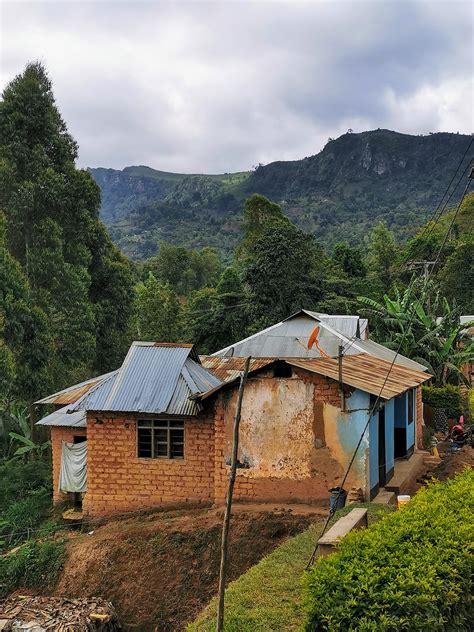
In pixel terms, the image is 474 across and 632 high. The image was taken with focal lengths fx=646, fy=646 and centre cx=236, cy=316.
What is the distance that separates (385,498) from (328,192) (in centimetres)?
13549

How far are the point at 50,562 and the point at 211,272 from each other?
182 ft

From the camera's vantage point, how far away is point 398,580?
18.9ft

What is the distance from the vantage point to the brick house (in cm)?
1270

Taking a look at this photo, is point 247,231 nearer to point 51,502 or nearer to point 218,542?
point 51,502

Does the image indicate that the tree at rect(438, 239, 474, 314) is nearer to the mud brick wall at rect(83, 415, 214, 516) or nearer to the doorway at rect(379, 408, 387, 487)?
the doorway at rect(379, 408, 387, 487)

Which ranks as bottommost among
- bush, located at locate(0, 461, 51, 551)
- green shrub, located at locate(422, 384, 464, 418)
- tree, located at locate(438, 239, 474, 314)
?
bush, located at locate(0, 461, 51, 551)

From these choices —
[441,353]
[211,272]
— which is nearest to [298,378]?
[441,353]

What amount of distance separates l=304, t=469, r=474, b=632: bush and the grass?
105 cm

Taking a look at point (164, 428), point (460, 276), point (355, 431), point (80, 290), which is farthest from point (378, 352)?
point (460, 276)

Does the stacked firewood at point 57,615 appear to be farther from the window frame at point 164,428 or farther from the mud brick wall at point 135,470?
the window frame at point 164,428

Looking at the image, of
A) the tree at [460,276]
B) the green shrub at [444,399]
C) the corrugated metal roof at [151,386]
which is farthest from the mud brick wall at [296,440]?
the tree at [460,276]

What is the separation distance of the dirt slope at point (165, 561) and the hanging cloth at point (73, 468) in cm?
226

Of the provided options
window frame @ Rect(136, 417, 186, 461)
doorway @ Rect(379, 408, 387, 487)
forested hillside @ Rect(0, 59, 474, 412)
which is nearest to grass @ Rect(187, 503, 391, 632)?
doorway @ Rect(379, 408, 387, 487)

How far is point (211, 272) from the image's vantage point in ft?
221
